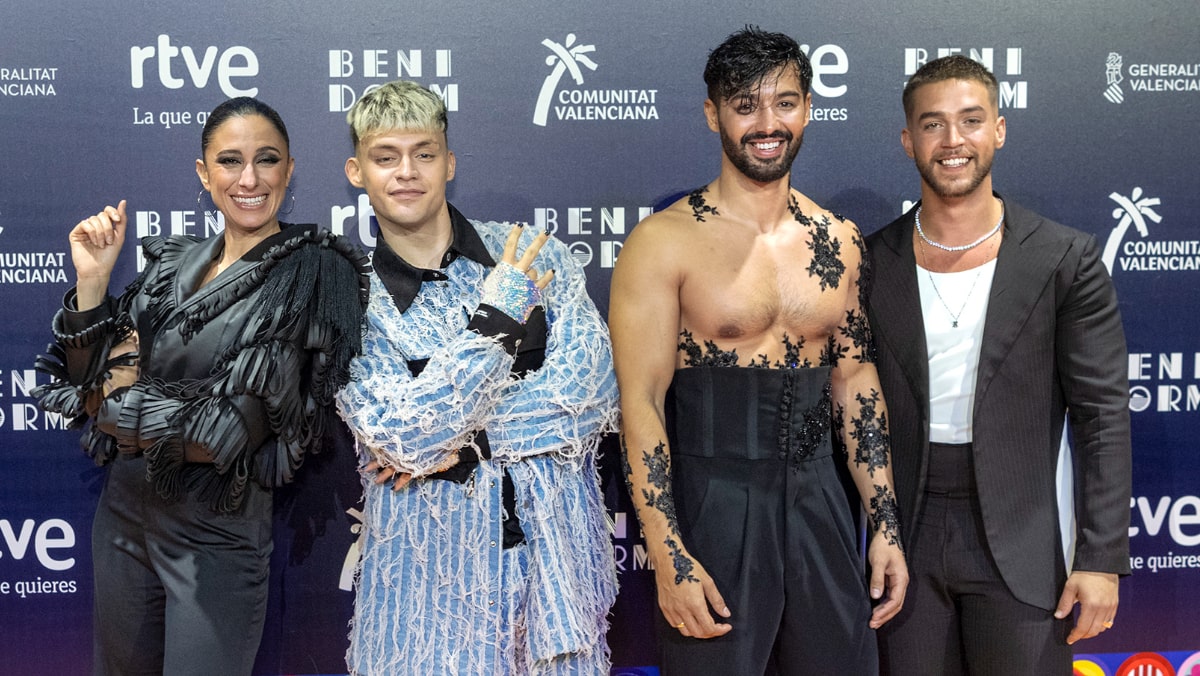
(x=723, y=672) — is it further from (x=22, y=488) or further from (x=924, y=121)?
(x=22, y=488)

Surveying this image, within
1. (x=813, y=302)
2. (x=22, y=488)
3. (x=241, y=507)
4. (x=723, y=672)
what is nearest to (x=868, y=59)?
(x=813, y=302)

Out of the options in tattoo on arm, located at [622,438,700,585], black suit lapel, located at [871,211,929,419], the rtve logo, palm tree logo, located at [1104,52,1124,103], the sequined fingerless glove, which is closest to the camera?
the sequined fingerless glove

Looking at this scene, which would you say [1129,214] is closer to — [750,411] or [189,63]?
[750,411]

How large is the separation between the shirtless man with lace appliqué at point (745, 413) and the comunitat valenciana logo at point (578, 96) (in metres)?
0.62

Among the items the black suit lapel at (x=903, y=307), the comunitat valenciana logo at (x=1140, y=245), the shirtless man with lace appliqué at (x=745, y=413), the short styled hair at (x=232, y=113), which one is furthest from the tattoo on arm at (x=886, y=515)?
the short styled hair at (x=232, y=113)

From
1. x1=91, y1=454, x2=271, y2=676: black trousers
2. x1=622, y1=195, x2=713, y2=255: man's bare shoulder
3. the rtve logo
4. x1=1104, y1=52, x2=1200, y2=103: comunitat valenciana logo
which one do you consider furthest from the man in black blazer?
the rtve logo

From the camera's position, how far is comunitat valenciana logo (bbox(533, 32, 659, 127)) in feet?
10.4

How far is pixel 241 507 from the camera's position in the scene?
2586mm

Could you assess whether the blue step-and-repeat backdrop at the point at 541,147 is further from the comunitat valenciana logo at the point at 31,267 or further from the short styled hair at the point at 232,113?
the short styled hair at the point at 232,113

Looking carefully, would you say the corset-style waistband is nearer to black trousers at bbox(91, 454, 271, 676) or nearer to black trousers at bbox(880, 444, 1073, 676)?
black trousers at bbox(880, 444, 1073, 676)

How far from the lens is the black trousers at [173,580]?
2.52 m

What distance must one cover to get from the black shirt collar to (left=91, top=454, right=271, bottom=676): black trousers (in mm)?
632

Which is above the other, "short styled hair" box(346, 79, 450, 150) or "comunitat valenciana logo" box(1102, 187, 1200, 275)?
"short styled hair" box(346, 79, 450, 150)

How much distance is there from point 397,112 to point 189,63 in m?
1.06
